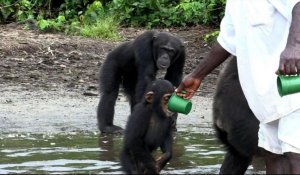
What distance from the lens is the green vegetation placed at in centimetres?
1563

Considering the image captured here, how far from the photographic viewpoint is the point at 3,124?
349 inches

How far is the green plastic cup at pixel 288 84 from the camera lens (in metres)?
4.87

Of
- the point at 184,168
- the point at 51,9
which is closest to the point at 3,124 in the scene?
the point at 184,168

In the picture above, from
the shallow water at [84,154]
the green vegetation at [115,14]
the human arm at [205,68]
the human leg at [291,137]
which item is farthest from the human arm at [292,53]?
the green vegetation at [115,14]

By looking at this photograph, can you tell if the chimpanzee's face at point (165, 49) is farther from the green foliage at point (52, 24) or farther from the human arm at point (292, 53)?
the green foliage at point (52, 24)

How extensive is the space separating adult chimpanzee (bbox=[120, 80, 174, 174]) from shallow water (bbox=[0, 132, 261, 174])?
0.31 meters

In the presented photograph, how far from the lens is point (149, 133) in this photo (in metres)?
6.50

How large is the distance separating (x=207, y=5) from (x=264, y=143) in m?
11.2

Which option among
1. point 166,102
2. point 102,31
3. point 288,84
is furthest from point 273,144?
point 102,31

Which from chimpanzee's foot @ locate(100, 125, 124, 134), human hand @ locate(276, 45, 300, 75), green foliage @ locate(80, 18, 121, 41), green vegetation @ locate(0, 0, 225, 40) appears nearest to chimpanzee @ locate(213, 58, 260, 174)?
human hand @ locate(276, 45, 300, 75)

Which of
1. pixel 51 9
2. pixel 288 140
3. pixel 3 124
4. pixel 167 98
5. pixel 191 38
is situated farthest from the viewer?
pixel 51 9

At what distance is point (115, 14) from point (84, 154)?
9602 mm

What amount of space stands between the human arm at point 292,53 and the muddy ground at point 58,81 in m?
4.13

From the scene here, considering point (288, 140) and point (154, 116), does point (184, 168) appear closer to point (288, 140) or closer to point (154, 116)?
point (154, 116)
